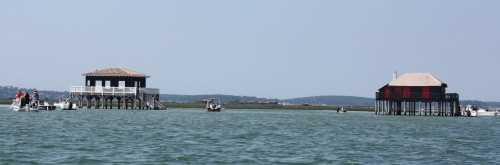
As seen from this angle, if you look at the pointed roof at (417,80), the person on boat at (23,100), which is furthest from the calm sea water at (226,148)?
the pointed roof at (417,80)

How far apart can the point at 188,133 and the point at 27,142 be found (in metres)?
14.4

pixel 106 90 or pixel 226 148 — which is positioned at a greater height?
pixel 106 90

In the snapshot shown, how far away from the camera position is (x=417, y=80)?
121 m

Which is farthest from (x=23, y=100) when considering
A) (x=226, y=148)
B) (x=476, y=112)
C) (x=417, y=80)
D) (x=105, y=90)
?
(x=476, y=112)

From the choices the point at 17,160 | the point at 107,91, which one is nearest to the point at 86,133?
the point at 17,160

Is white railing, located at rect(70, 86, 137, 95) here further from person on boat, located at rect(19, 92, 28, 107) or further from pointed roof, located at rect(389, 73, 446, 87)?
pointed roof, located at rect(389, 73, 446, 87)

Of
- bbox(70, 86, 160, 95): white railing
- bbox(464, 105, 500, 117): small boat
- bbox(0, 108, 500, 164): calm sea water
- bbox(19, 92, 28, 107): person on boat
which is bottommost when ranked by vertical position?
bbox(0, 108, 500, 164): calm sea water

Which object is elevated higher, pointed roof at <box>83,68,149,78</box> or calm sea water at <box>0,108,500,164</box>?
pointed roof at <box>83,68,149,78</box>

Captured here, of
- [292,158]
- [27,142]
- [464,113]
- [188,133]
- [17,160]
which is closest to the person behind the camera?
[17,160]

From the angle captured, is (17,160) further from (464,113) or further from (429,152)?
(464,113)

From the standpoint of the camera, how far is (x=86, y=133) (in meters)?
54.3

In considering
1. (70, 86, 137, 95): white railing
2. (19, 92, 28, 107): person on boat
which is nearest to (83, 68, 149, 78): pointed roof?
(70, 86, 137, 95): white railing

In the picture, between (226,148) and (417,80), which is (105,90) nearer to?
(417,80)

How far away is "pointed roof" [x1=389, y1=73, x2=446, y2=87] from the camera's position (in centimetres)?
12038
